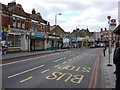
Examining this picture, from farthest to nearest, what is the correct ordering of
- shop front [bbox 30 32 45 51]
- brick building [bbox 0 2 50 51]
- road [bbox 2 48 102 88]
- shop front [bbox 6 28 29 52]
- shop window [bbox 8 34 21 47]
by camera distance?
shop front [bbox 30 32 45 51] → shop window [bbox 8 34 21 47] → shop front [bbox 6 28 29 52] → brick building [bbox 0 2 50 51] → road [bbox 2 48 102 88]

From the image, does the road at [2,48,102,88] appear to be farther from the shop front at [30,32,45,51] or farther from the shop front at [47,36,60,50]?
the shop front at [47,36,60,50]

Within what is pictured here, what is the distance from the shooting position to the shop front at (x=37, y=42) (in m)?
30.6

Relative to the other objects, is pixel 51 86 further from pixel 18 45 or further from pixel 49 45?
pixel 49 45

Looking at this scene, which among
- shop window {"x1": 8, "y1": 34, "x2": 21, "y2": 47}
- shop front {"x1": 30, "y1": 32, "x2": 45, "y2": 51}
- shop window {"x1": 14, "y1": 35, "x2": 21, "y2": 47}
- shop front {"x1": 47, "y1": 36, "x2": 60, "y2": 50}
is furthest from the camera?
shop front {"x1": 47, "y1": 36, "x2": 60, "y2": 50}

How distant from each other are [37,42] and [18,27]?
27.7 feet

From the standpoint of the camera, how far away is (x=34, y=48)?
1253 inches

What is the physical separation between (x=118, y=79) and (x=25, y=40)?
2504 cm

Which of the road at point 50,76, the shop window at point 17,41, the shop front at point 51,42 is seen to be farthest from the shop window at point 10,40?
the shop front at point 51,42

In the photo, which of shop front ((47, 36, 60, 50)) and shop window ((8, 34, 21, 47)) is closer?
shop window ((8, 34, 21, 47))

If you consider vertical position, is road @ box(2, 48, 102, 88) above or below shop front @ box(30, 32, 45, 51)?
below

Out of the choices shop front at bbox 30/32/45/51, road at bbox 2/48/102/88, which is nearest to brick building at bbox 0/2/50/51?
shop front at bbox 30/32/45/51

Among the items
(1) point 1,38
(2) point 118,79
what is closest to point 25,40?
(1) point 1,38

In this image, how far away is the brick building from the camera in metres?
22.9

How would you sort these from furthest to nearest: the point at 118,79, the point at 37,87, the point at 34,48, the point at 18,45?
the point at 34,48, the point at 18,45, the point at 37,87, the point at 118,79
